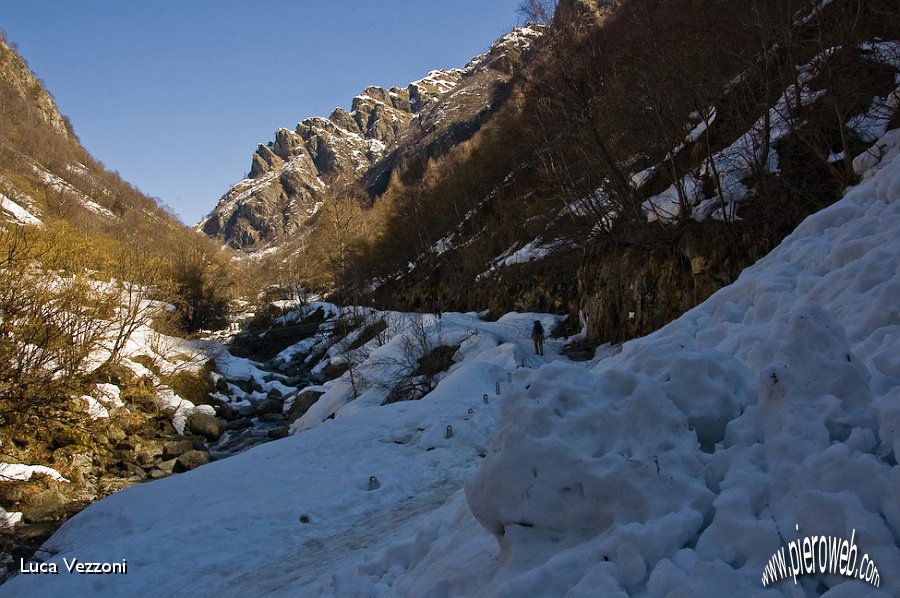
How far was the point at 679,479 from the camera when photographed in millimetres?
3162

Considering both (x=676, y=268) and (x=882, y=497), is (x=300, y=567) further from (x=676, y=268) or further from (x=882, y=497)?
(x=676, y=268)

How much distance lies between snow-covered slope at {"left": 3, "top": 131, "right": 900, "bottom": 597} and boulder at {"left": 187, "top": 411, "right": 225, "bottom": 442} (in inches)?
489

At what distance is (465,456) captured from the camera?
32.2 ft

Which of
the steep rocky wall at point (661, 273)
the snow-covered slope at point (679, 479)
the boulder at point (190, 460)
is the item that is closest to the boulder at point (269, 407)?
the boulder at point (190, 460)

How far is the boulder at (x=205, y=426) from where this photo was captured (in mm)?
19344

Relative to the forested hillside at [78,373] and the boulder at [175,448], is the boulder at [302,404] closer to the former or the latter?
the boulder at [175,448]

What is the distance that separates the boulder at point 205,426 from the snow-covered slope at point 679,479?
40.7 feet

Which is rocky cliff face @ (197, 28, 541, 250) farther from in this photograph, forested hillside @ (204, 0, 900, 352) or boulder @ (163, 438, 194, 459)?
boulder @ (163, 438, 194, 459)

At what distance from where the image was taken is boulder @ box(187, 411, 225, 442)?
1934 cm

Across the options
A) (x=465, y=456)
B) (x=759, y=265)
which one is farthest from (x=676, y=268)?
(x=465, y=456)

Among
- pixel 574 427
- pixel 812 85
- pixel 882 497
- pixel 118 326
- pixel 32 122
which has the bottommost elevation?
pixel 882 497

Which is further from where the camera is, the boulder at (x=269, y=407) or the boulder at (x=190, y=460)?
the boulder at (x=269, y=407)

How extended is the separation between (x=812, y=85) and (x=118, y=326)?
2761 cm

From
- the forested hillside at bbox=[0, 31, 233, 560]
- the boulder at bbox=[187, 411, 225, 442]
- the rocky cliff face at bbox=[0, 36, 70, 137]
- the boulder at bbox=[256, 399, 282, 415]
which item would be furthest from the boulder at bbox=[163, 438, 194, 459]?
the rocky cliff face at bbox=[0, 36, 70, 137]
